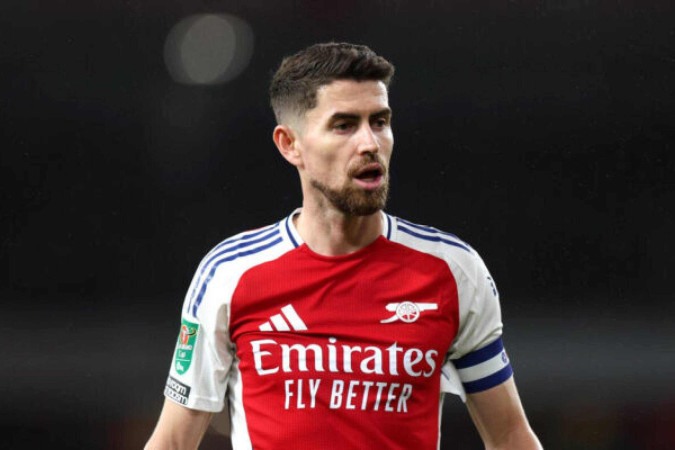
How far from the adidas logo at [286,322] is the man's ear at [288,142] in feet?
0.85

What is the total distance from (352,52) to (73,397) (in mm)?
2698

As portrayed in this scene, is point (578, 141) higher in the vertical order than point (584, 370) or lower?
higher

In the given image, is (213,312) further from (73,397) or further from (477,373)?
(73,397)

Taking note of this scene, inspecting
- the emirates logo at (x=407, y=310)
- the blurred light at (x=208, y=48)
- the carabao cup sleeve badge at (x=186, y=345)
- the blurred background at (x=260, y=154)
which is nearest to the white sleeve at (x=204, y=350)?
the carabao cup sleeve badge at (x=186, y=345)

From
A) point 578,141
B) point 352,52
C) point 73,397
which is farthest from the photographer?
point 578,141

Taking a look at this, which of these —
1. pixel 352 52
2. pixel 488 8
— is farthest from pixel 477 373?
pixel 488 8

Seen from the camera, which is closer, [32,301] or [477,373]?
[477,373]

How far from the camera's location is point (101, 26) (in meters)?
4.43

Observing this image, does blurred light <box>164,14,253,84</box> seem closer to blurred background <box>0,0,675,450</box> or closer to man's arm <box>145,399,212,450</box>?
blurred background <box>0,0,675,450</box>

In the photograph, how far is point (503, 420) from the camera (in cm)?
202

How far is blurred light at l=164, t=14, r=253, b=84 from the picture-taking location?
4441 millimetres

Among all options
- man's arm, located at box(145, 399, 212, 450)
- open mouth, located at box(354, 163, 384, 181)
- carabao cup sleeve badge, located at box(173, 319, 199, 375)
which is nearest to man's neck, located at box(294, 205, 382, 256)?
open mouth, located at box(354, 163, 384, 181)

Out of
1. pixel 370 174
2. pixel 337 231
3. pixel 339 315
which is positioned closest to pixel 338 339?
pixel 339 315

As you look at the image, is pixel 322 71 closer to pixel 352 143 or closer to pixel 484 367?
pixel 352 143
